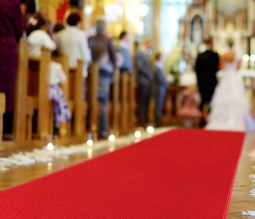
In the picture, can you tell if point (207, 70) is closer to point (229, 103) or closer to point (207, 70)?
point (207, 70)

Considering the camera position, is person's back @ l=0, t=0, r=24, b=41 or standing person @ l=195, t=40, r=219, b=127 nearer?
person's back @ l=0, t=0, r=24, b=41

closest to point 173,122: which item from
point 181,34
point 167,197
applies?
point 181,34

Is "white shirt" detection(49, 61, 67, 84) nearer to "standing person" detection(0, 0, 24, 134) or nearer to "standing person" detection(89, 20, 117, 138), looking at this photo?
"standing person" detection(0, 0, 24, 134)

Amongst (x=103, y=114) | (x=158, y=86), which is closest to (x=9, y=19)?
(x=103, y=114)

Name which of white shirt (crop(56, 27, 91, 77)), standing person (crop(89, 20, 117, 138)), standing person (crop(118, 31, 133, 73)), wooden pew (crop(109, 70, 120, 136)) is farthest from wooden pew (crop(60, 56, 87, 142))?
standing person (crop(118, 31, 133, 73))

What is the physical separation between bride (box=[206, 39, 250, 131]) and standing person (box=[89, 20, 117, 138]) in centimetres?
337

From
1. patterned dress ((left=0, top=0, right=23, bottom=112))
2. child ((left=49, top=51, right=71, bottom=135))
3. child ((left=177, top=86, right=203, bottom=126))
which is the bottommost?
child ((left=177, top=86, right=203, bottom=126))

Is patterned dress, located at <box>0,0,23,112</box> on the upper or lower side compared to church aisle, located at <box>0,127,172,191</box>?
upper

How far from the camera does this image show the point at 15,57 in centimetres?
614

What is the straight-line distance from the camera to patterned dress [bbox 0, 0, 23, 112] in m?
6.01

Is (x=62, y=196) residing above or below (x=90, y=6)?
below

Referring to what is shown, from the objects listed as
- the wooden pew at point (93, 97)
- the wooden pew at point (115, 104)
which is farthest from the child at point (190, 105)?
the wooden pew at point (93, 97)

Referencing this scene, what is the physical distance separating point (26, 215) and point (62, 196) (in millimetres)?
579

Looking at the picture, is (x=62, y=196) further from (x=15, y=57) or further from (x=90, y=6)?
(x=90, y=6)
